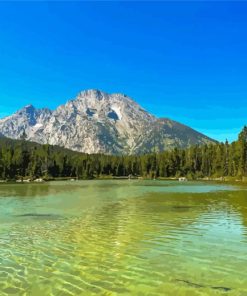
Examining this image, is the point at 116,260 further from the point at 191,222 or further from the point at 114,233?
the point at 191,222

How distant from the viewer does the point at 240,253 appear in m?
24.7

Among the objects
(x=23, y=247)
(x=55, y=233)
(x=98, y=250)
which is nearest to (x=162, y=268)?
(x=98, y=250)

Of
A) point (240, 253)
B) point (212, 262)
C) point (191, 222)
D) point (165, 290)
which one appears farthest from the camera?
point (191, 222)

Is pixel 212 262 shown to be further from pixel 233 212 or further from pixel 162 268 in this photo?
pixel 233 212

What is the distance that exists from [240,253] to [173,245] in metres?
4.72

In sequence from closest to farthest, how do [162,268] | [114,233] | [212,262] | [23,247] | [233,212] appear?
[162,268] → [212,262] → [23,247] → [114,233] → [233,212]

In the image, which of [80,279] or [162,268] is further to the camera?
[162,268]

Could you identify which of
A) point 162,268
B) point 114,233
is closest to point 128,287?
point 162,268

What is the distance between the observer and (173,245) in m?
27.2

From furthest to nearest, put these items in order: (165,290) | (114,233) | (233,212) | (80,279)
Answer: (233,212), (114,233), (80,279), (165,290)

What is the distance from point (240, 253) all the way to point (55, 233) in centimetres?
1580

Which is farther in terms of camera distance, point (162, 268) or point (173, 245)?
point (173, 245)

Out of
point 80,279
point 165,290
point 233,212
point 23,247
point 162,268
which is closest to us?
point 165,290

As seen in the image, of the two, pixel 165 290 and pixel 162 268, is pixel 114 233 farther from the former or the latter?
pixel 165 290
